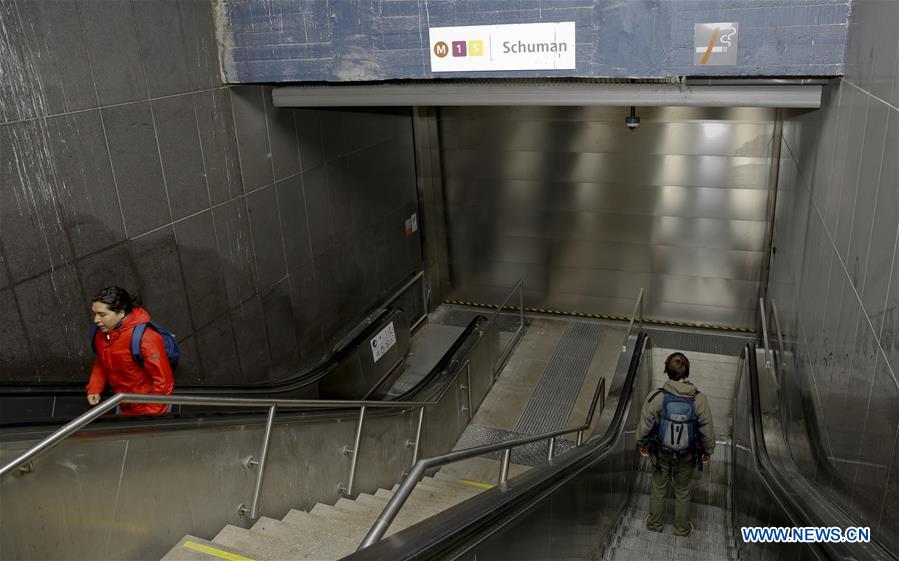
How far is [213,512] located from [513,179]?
751 centimetres

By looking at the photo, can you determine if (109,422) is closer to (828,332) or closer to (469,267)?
(828,332)

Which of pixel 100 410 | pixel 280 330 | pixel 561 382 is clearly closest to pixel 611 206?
pixel 561 382

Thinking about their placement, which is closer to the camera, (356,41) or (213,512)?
(213,512)

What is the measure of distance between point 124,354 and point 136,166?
6.41 feet

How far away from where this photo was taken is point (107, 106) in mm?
5262

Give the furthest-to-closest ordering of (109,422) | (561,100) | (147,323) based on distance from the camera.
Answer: (561,100), (147,323), (109,422)

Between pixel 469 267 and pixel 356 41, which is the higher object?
pixel 356 41

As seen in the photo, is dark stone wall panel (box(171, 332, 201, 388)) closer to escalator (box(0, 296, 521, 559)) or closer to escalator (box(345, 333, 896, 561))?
escalator (box(0, 296, 521, 559))

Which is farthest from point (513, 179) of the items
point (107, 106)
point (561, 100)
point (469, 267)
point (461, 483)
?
point (107, 106)

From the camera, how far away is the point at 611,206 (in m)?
10.1

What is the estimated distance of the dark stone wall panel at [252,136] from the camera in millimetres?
6727

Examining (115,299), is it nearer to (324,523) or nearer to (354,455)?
(324,523)

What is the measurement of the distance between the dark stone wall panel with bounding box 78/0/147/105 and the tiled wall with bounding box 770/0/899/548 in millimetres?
4916

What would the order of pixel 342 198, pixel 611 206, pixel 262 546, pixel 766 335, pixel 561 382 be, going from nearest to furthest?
pixel 262 546, pixel 766 335, pixel 342 198, pixel 561 382, pixel 611 206
